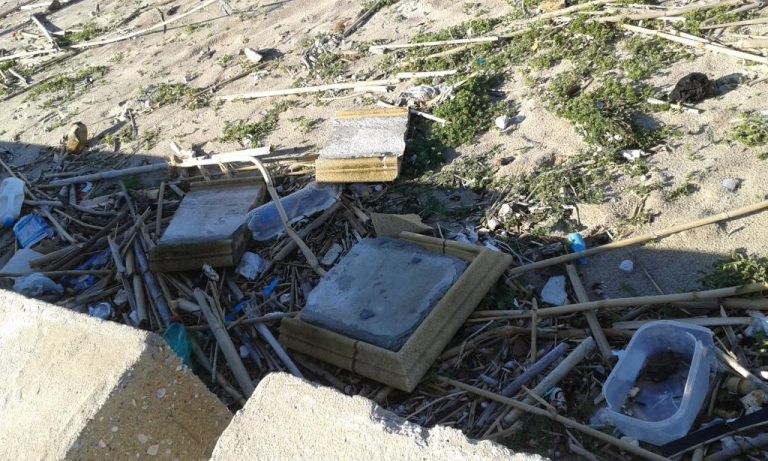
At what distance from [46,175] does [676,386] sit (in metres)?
6.90

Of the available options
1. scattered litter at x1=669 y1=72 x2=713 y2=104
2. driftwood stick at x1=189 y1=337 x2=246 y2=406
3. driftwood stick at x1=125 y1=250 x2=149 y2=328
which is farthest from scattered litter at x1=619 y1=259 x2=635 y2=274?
driftwood stick at x1=125 y1=250 x2=149 y2=328

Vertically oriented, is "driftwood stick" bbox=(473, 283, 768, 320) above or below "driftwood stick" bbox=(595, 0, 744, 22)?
below

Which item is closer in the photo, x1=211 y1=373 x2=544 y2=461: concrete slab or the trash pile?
x1=211 y1=373 x2=544 y2=461: concrete slab

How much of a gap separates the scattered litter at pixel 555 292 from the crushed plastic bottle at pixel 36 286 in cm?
402

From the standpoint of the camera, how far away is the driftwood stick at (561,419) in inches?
131

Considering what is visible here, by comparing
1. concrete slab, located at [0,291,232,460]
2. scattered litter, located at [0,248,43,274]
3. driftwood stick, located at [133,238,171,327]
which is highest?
concrete slab, located at [0,291,232,460]

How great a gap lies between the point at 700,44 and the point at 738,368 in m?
3.66

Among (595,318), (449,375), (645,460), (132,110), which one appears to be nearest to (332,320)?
(449,375)

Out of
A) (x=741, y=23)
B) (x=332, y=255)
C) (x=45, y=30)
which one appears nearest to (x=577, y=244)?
(x=332, y=255)

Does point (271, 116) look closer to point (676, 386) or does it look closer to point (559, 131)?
point (559, 131)

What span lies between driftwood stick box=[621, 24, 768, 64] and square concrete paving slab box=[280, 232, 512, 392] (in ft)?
10.1

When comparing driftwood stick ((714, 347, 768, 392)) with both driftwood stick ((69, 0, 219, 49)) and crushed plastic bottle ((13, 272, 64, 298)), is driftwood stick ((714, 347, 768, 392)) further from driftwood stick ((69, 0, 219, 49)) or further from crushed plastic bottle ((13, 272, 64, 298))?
driftwood stick ((69, 0, 219, 49))

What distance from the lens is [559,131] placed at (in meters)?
5.87

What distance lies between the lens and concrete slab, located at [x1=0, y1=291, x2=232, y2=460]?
3057mm
